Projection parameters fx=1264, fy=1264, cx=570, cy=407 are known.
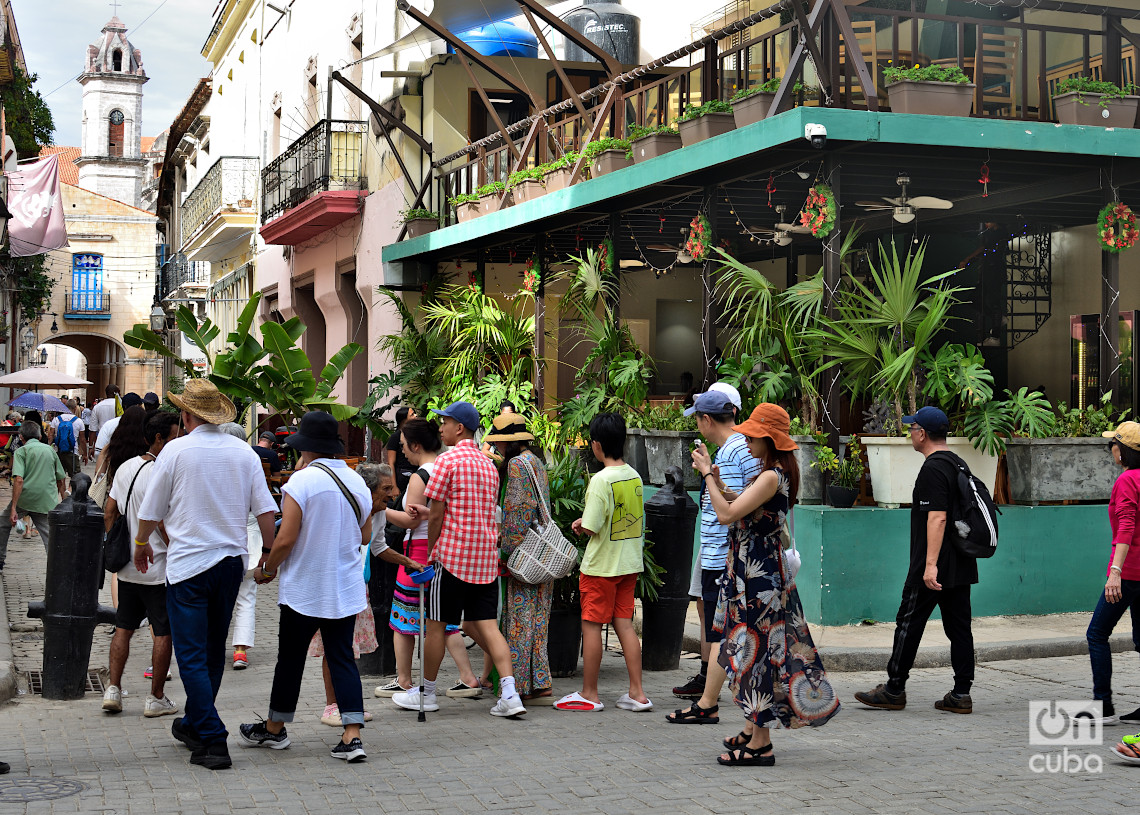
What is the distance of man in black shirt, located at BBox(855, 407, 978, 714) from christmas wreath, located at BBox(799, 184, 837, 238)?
2.48 m

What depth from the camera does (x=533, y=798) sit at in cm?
549

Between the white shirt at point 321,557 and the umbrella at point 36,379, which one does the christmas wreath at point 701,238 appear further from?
the umbrella at point 36,379

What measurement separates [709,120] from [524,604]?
4695mm

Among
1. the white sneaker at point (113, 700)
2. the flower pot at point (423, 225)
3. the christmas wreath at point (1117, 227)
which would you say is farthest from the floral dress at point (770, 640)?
the flower pot at point (423, 225)

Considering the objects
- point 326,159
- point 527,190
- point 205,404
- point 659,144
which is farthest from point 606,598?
point 326,159

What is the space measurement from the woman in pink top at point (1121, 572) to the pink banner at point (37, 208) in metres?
20.7

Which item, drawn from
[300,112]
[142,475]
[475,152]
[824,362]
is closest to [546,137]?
[475,152]

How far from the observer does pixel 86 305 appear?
185 feet

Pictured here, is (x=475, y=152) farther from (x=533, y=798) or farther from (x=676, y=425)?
(x=533, y=798)

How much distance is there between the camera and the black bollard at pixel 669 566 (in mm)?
8414

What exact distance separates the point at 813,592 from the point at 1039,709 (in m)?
2.34

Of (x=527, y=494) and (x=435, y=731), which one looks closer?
(x=435, y=731)

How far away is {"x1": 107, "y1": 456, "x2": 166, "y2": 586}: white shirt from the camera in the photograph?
6988 mm

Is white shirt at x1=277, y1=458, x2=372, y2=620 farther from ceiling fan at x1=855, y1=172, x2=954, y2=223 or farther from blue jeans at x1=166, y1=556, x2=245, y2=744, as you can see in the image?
ceiling fan at x1=855, y1=172, x2=954, y2=223
